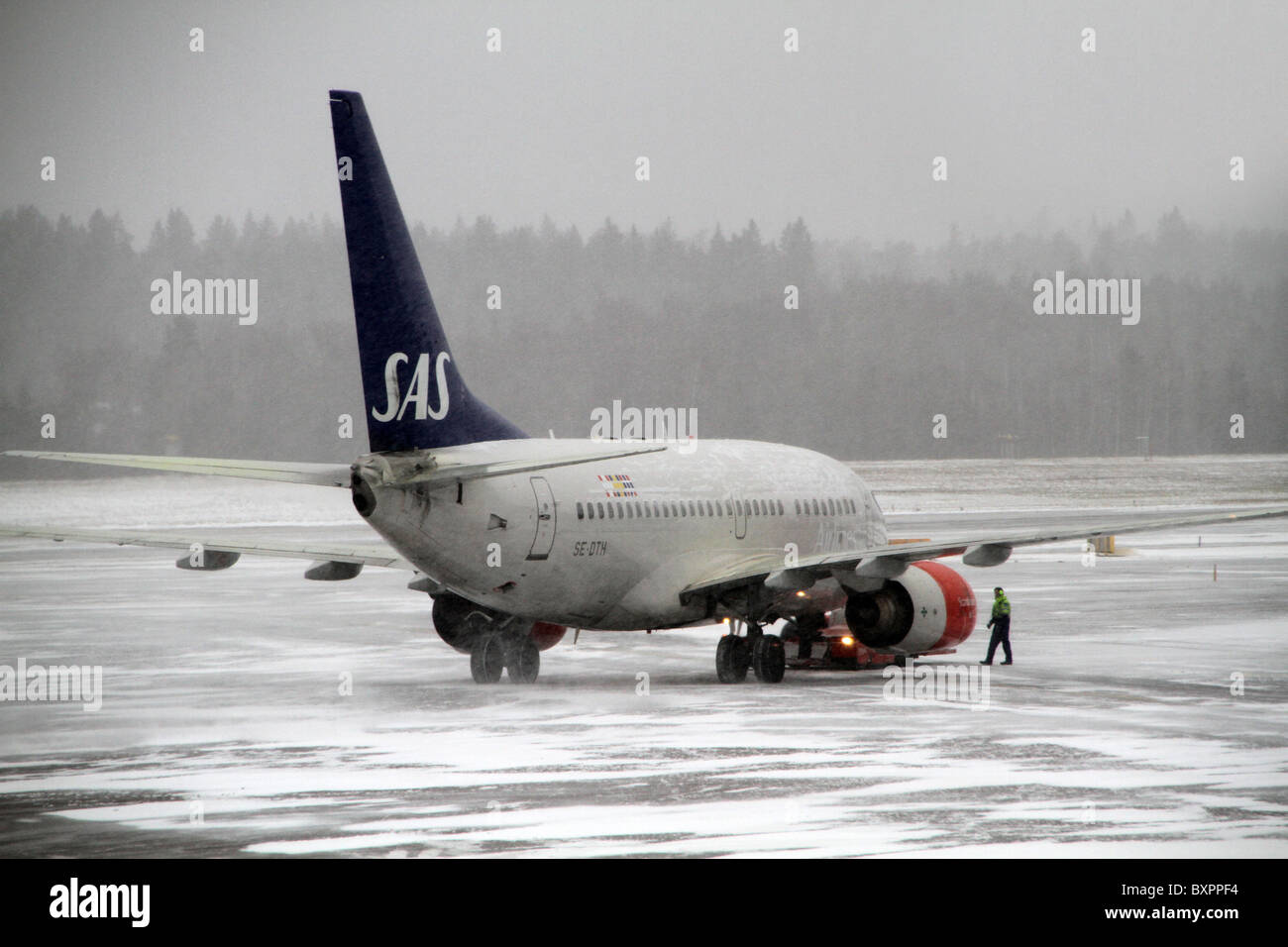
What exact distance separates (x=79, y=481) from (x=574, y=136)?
65.6 metres

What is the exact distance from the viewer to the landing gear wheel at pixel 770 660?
24203 mm

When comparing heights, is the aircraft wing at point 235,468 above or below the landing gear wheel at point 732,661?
above

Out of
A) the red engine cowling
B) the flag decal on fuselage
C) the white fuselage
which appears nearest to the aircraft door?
the white fuselage

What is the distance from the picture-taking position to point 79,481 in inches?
3164

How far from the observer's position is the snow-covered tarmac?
13320 mm

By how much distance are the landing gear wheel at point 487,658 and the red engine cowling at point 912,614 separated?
534 centimetres

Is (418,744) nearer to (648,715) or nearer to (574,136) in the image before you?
(648,715)

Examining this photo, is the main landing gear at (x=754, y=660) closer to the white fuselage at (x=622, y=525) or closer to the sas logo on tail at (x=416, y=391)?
the white fuselage at (x=622, y=525)

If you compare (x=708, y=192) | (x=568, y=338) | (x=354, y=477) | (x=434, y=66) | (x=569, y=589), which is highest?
(x=434, y=66)

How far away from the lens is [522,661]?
24469 millimetres

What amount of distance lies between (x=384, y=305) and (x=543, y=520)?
379cm

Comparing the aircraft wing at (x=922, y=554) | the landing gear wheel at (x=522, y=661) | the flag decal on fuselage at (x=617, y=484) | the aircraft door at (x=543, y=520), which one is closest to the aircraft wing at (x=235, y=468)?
the aircraft door at (x=543, y=520)

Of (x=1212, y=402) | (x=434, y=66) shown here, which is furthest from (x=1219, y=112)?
(x=434, y=66)

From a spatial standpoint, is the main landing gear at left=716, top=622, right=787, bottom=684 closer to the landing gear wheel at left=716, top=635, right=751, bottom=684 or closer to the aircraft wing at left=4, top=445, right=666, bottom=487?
the landing gear wheel at left=716, top=635, right=751, bottom=684
